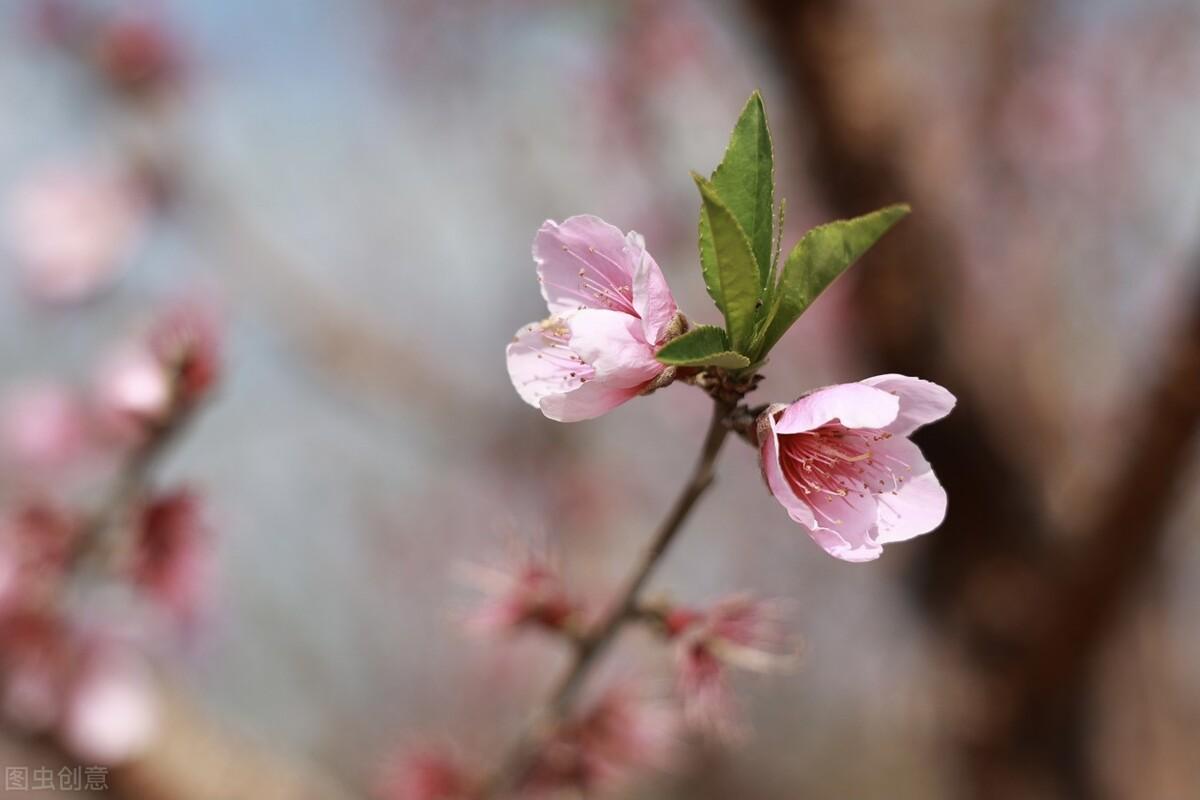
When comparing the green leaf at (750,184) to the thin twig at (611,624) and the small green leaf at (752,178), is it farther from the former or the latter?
the thin twig at (611,624)

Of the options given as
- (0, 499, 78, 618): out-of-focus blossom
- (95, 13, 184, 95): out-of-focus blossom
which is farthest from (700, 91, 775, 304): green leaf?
(95, 13, 184, 95): out-of-focus blossom

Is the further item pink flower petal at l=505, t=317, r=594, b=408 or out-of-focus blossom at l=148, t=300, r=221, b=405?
out-of-focus blossom at l=148, t=300, r=221, b=405

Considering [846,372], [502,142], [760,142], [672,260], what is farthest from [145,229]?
[760,142]

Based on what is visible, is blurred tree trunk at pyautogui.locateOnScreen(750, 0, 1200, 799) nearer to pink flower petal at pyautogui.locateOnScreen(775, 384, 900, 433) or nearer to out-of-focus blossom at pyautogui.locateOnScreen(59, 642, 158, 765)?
pink flower petal at pyautogui.locateOnScreen(775, 384, 900, 433)

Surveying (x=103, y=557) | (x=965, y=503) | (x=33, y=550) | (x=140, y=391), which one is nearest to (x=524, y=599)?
(x=140, y=391)

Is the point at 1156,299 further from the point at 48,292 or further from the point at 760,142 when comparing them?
the point at 48,292
